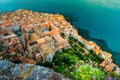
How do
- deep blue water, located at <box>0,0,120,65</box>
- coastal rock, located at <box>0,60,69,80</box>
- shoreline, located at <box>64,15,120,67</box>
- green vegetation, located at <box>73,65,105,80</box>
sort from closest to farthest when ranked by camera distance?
coastal rock, located at <box>0,60,69,80</box>, green vegetation, located at <box>73,65,105,80</box>, shoreline, located at <box>64,15,120,67</box>, deep blue water, located at <box>0,0,120,65</box>

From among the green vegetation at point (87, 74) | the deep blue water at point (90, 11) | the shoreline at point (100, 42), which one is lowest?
the green vegetation at point (87, 74)

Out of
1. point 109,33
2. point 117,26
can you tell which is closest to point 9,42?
point 109,33

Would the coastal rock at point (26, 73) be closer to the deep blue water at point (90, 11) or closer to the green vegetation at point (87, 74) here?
the green vegetation at point (87, 74)

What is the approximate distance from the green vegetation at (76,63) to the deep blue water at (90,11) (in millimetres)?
11293

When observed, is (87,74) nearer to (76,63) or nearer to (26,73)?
(26,73)

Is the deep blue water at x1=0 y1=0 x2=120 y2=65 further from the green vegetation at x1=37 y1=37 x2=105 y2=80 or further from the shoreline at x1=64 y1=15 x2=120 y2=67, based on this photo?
the green vegetation at x1=37 y1=37 x2=105 y2=80

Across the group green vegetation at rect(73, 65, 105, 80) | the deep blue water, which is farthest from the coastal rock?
the deep blue water

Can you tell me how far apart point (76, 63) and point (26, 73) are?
8387 millimetres

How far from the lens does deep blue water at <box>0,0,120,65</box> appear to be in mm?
47406

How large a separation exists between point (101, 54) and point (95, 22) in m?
19.3

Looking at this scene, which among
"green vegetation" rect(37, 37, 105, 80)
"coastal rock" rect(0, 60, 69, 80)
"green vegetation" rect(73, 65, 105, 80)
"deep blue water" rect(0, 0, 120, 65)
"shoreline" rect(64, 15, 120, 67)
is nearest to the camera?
"coastal rock" rect(0, 60, 69, 80)

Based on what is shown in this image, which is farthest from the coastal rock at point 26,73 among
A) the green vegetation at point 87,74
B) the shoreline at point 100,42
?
the shoreline at point 100,42

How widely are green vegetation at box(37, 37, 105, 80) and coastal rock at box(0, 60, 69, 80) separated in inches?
89.2

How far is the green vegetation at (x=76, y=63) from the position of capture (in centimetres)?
623
